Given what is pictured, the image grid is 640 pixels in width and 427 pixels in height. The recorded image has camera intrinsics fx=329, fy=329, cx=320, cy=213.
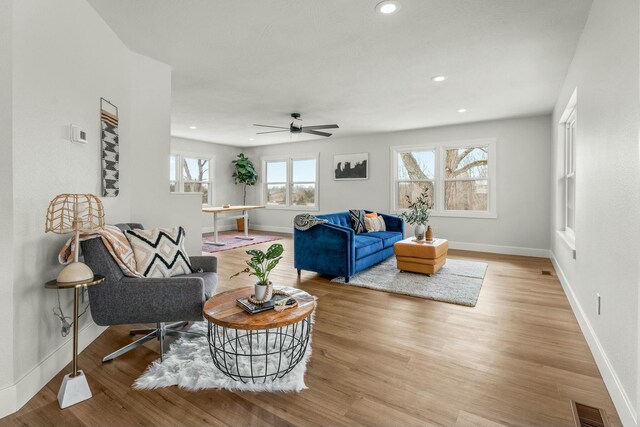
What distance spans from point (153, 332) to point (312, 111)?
13.3 feet

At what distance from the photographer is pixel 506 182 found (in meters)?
5.94

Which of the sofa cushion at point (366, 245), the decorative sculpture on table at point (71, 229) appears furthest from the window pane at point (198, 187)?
the decorative sculpture on table at point (71, 229)

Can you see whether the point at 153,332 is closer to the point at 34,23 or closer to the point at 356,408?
the point at 356,408

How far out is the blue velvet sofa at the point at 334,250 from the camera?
13.4 ft

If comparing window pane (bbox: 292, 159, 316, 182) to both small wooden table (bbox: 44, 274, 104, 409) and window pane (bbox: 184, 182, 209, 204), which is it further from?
small wooden table (bbox: 44, 274, 104, 409)

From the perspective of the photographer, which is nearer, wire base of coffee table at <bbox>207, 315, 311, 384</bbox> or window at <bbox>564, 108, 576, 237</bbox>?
wire base of coffee table at <bbox>207, 315, 311, 384</bbox>

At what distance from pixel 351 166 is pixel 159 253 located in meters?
5.74

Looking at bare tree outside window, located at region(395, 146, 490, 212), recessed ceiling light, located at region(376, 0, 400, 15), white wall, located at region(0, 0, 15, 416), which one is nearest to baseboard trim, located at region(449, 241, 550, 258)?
bare tree outside window, located at region(395, 146, 490, 212)

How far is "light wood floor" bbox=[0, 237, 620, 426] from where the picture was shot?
1.64m

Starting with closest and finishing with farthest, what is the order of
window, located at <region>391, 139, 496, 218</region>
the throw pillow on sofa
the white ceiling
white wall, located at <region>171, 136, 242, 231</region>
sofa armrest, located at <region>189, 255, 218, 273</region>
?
the white ceiling, sofa armrest, located at <region>189, 255, 218, 273</region>, the throw pillow on sofa, window, located at <region>391, 139, 496, 218</region>, white wall, located at <region>171, 136, 242, 231</region>

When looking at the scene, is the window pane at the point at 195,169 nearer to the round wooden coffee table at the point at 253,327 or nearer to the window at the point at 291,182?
the window at the point at 291,182

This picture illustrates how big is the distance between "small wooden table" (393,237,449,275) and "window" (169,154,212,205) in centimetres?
512

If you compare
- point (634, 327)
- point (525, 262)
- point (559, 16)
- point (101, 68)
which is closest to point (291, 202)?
point (525, 262)

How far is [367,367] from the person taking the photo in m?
2.11
